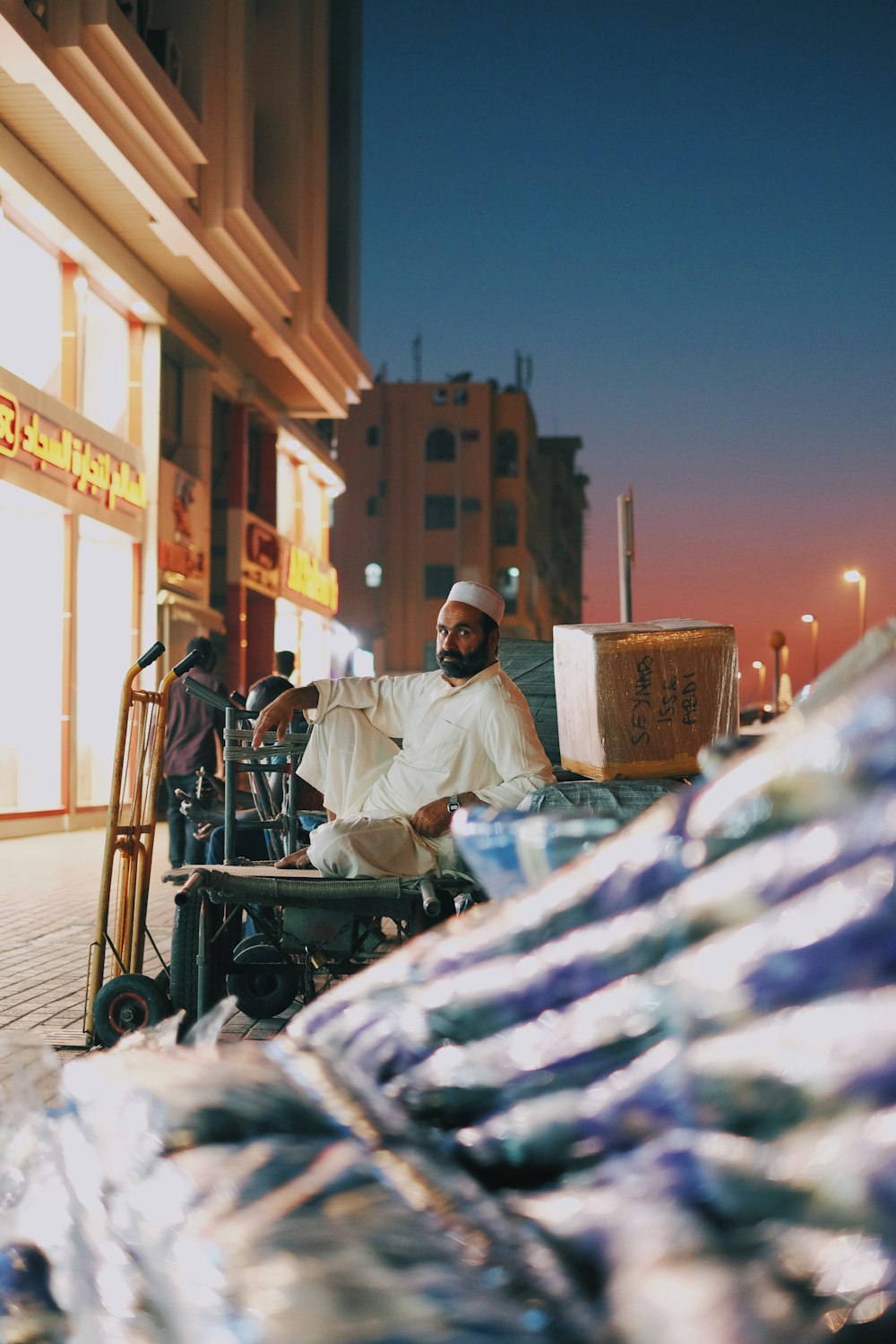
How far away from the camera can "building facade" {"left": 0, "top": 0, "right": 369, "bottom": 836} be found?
47.5 feet

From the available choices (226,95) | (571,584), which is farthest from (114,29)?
(571,584)

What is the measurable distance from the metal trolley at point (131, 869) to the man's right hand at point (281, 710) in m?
0.38

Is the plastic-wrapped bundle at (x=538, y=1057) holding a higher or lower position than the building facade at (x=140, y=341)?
lower

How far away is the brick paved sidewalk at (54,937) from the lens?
16.7ft

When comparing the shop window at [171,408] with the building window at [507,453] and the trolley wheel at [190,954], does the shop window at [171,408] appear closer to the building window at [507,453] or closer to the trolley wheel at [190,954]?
the trolley wheel at [190,954]

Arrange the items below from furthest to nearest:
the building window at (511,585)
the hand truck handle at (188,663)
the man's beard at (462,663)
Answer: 1. the building window at (511,585)
2. the man's beard at (462,663)
3. the hand truck handle at (188,663)

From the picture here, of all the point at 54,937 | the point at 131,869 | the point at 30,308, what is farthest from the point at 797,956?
the point at 30,308

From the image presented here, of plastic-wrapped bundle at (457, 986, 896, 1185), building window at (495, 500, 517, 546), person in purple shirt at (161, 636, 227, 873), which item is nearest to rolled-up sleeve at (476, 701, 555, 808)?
plastic-wrapped bundle at (457, 986, 896, 1185)

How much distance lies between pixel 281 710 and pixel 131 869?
2.82 feet

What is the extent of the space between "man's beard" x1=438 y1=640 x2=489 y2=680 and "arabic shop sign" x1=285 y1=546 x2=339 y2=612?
22.7 m

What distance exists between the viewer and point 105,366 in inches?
727

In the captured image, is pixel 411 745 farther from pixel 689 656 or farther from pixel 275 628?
pixel 275 628

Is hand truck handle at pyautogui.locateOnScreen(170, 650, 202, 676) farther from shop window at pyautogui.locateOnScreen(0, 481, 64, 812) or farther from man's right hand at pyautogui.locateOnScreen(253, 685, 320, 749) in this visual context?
shop window at pyautogui.locateOnScreen(0, 481, 64, 812)

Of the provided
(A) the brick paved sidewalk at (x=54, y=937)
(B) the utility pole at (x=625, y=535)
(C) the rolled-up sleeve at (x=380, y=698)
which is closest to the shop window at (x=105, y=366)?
(A) the brick paved sidewalk at (x=54, y=937)
